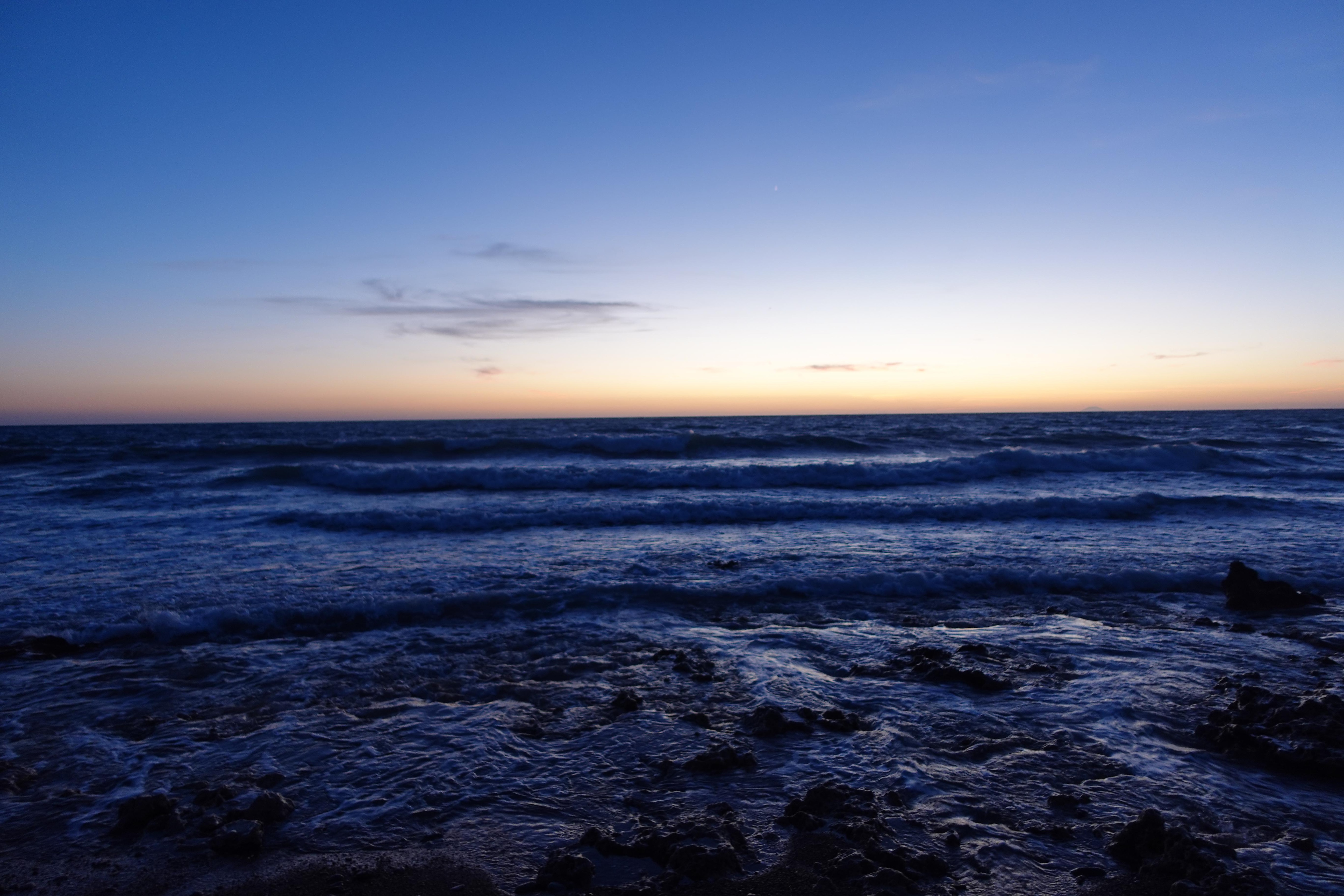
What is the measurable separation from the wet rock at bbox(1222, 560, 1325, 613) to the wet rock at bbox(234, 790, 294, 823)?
9932 millimetres

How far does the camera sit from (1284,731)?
447cm

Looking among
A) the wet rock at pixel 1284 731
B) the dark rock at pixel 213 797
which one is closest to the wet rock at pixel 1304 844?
the wet rock at pixel 1284 731

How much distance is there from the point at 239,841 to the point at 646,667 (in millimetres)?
3387

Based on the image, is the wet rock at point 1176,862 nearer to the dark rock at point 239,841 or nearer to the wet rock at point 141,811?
the dark rock at point 239,841

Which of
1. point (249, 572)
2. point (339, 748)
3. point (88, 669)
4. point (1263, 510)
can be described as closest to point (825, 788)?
point (339, 748)

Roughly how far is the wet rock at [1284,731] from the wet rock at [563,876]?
432cm

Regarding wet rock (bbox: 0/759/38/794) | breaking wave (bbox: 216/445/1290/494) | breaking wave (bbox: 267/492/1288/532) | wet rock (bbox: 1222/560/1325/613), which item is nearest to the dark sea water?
wet rock (bbox: 0/759/38/794)

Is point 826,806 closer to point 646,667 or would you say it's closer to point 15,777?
point 646,667

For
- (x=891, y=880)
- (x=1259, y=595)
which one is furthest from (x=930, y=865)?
(x=1259, y=595)

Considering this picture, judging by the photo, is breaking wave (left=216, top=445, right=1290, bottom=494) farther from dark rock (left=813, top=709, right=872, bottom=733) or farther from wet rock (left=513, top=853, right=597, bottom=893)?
wet rock (left=513, top=853, right=597, bottom=893)

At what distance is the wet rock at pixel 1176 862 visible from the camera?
122 inches

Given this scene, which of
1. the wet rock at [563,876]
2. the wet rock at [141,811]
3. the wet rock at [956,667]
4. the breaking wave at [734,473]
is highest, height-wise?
the breaking wave at [734,473]

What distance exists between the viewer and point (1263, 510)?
584 inches

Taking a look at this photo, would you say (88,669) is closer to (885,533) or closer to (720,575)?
(720,575)
